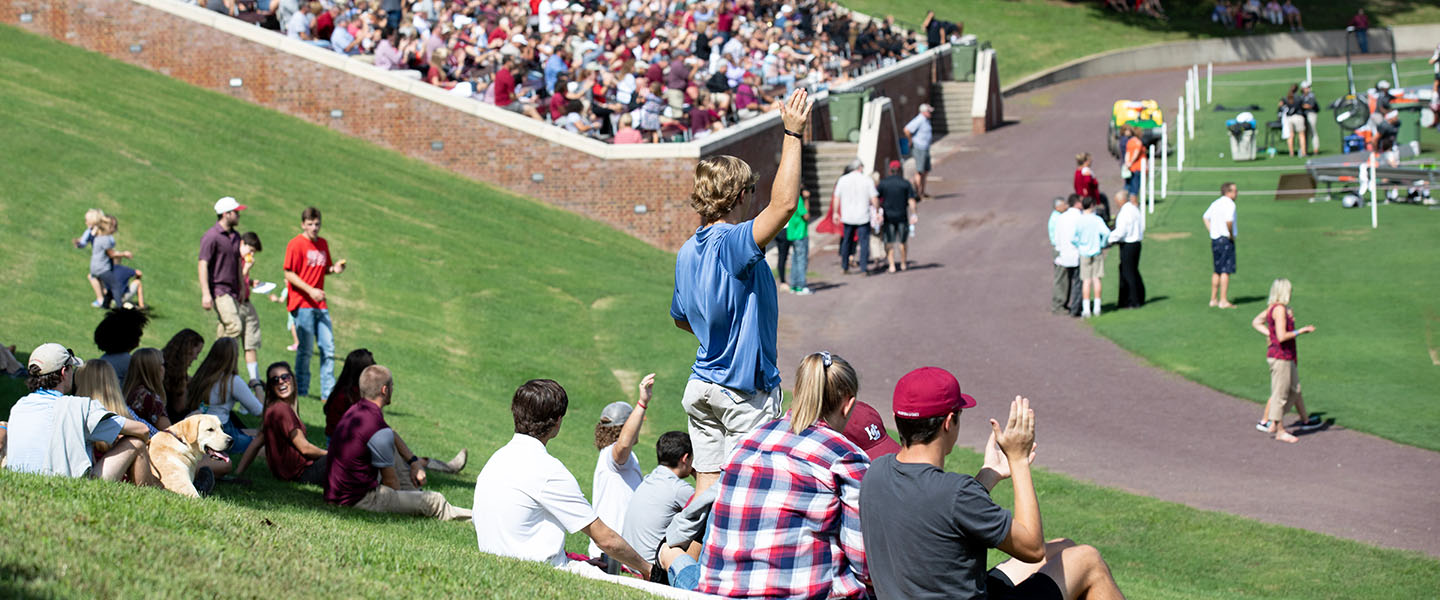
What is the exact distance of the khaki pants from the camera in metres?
9.19

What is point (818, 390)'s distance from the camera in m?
5.75

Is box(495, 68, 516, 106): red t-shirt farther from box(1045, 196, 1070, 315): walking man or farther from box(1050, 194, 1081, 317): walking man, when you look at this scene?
box(1050, 194, 1081, 317): walking man

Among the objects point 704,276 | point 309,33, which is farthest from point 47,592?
point 309,33

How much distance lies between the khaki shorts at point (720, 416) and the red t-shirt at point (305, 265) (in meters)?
8.21

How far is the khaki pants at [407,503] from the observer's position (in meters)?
9.19

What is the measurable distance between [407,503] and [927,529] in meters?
4.98

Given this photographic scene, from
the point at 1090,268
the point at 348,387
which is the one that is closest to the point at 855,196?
the point at 1090,268

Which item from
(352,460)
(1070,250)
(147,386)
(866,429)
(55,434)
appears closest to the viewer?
(866,429)

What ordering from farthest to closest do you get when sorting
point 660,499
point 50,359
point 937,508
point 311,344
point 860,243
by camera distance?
point 860,243
point 311,344
point 50,359
point 660,499
point 937,508

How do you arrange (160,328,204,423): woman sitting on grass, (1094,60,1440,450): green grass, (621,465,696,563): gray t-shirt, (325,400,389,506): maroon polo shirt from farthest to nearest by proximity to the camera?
(1094,60,1440,450): green grass, (160,328,204,423): woman sitting on grass, (325,400,389,506): maroon polo shirt, (621,465,696,563): gray t-shirt

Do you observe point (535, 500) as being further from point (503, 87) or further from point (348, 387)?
point (503, 87)

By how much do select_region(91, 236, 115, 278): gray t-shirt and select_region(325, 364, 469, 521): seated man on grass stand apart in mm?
6685

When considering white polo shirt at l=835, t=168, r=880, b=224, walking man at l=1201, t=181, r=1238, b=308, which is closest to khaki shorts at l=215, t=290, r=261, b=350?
white polo shirt at l=835, t=168, r=880, b=224

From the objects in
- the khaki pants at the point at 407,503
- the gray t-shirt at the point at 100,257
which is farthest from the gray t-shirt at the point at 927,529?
the gray t-shirt at the point at 100,257
